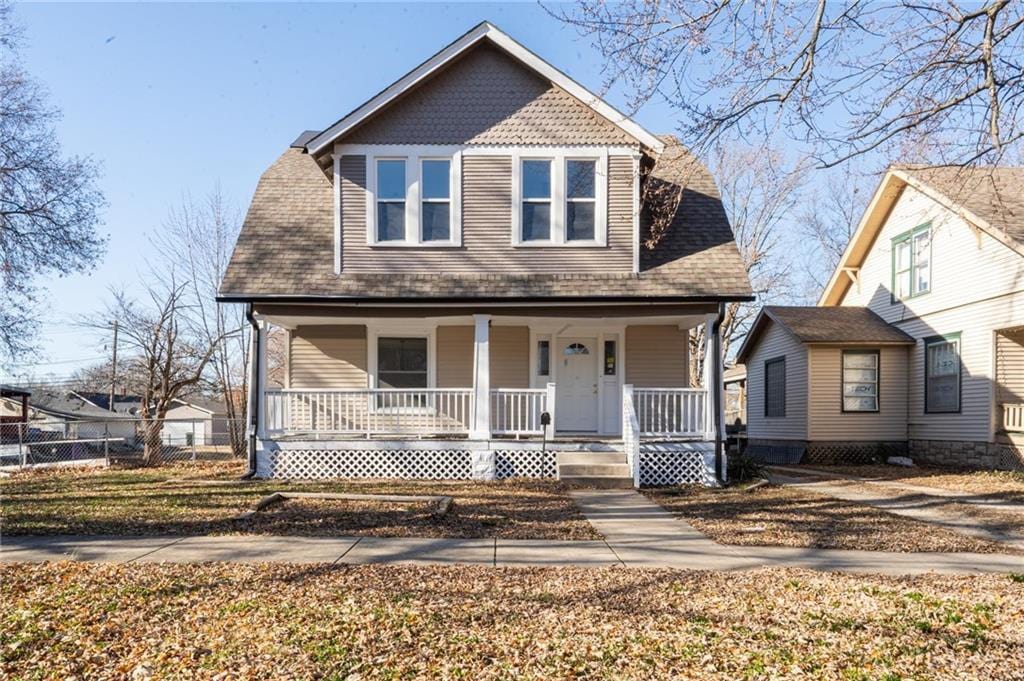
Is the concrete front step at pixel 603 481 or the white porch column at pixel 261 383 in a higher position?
the white porch column at pixel 261 383

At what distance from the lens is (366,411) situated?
13.7 meters

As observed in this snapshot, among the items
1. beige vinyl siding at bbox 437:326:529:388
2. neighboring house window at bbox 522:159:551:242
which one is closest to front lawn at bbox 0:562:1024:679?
neighboring house window at bbox 522:159:551:242

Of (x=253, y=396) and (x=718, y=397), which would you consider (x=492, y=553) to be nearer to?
(x=718, y=397)

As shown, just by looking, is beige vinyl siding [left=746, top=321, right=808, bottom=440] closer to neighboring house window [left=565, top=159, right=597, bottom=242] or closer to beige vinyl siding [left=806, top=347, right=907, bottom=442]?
beige vinyl siding [left=806, top=347, right=907, bottom=442]

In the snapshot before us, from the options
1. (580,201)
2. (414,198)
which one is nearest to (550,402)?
(580,201)

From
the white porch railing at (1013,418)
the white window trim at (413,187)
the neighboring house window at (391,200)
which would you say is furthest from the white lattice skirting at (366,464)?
the white porch railing at (1013,418)

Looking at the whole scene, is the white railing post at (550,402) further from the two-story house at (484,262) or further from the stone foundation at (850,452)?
the stone foundation at (850,452)

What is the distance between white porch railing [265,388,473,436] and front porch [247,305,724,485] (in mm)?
38

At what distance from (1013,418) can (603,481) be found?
8.99m

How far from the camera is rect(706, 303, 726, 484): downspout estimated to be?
12.1m

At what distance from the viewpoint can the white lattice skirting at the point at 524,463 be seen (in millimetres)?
12258

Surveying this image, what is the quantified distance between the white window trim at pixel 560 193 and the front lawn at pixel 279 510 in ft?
13.6

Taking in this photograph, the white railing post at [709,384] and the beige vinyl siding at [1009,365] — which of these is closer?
the white railing post at [709,384]

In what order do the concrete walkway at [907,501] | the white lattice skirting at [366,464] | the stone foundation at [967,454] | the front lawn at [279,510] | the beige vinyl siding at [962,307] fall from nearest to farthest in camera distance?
1. the front lawn at [279,510]
2. the concrete walkway at [907,501]
3. the white lattice skirting at [366,464]
4. the stone foundation at [967,454]
5. the beige vinyl siding at [962,307]
